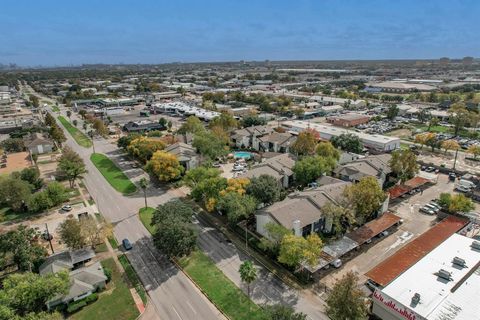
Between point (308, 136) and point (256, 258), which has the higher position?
point (308, 136)

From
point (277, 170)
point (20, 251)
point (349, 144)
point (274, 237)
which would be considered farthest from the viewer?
point (349, 144)

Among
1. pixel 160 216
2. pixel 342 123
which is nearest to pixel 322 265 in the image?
pixel 160 216

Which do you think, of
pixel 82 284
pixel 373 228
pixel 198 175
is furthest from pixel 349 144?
pixel 82 284

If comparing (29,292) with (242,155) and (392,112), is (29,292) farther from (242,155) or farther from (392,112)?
(392,112)

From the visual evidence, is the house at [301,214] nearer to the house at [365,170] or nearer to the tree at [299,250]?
the tree at [299,250]

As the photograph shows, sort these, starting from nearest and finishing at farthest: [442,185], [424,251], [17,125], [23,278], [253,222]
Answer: [23,278] < [424,251] < [253,222] < [442,185] < [17,125]

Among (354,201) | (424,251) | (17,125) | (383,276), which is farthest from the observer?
(17,125)

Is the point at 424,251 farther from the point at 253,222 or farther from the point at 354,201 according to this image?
the point at 253,222
